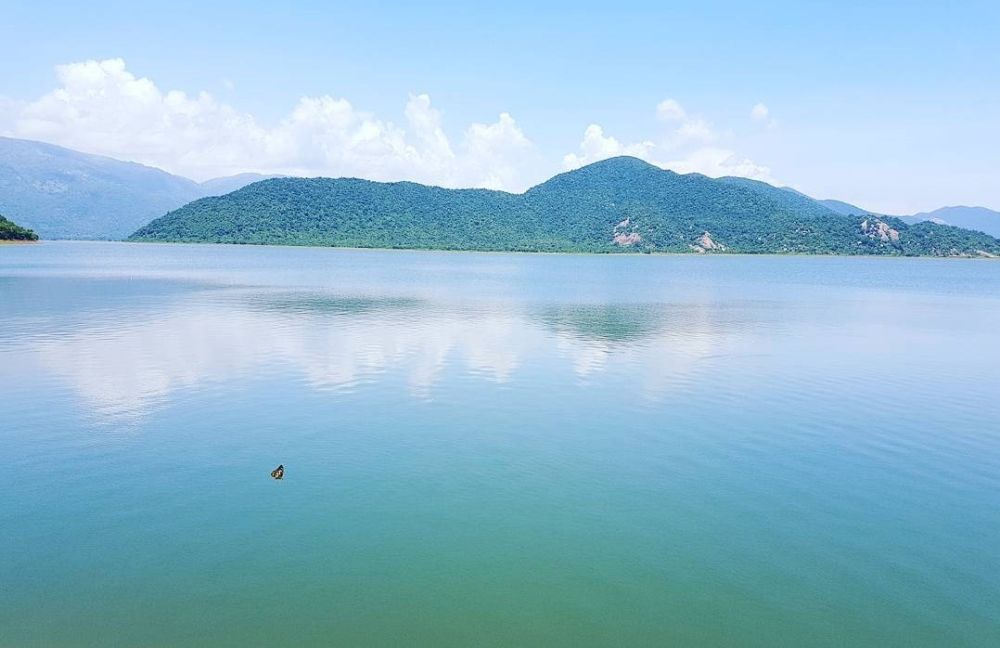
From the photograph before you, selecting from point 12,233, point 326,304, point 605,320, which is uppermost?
point 12,233

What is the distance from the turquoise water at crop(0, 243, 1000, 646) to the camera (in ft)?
37.1

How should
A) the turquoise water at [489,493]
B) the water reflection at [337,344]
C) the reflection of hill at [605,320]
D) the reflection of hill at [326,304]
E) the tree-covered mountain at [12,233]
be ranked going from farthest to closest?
the tree-covered mountain at [12,233], the reflection of hill at [326,304], the reflection of hill at [605,320], the water reflection at [337,344], the turquoise water at [489,493]

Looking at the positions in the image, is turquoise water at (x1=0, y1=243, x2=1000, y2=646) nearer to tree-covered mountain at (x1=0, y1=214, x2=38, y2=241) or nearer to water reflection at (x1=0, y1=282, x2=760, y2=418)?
water reflection at (x1=0, y1=282, x2=760, y2=418)

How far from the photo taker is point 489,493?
54.4 feet

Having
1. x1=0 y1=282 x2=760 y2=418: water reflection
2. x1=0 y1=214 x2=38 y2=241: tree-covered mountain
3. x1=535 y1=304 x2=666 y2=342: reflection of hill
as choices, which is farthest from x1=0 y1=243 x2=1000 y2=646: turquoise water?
x1=0 y1=214 x2=38 y2=241: tree-covered mountain

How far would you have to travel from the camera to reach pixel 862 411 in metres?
25.5

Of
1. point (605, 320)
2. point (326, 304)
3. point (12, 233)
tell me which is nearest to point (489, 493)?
point (605, 320)

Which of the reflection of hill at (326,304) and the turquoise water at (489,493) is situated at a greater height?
the reflection of hill at (326,304)

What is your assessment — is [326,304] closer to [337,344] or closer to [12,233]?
[337,344]

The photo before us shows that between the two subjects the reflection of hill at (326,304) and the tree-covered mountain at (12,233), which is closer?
the reflection of hill at (326,304)

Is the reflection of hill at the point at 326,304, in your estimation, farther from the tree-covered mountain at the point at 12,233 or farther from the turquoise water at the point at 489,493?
the tree-covered mountain at the point at 12,233

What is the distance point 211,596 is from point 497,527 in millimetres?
6027

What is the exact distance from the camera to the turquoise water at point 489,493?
11.3 meters

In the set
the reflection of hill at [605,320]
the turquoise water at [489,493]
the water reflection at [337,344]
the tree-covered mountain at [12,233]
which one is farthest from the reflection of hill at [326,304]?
the tree-covered mountain at [12,233]
